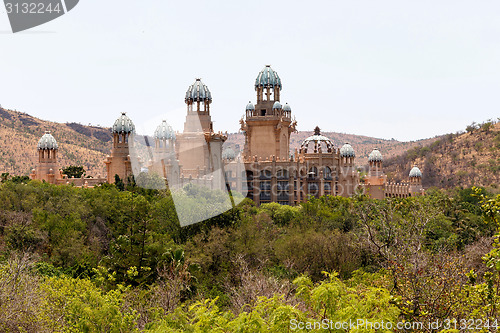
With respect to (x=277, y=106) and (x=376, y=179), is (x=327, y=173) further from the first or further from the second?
(x=376, y=179)

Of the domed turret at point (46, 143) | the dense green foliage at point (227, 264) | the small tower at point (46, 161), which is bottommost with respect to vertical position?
the dense green foliage at point (227, 264)

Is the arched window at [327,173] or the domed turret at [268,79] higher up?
the domed turret at [268,79]

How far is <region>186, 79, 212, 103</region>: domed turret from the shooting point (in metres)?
60.8

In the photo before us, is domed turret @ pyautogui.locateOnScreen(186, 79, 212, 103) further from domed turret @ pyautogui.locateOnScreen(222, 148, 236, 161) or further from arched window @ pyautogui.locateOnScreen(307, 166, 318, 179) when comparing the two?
arched window @ pyautogui.locateOnScreen(307, 166, 318, 179)

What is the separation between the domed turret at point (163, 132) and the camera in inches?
2305

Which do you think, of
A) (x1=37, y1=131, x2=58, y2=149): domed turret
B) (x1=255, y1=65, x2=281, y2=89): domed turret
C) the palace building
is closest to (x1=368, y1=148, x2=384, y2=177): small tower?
the palace building

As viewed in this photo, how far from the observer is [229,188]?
63.0 metres

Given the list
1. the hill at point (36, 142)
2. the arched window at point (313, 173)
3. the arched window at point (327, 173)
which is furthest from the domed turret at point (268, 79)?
the hill at point (36, 142)

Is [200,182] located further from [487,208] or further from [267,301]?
[487,208]

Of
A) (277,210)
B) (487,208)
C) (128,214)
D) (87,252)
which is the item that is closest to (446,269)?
(487,208)

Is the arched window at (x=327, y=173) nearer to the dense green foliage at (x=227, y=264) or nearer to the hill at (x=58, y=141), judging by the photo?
the hill at (x=58, y=141)

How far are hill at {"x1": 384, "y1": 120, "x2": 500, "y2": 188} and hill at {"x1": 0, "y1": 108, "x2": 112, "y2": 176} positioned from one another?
58.7m

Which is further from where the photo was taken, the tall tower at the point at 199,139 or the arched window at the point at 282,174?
the arched window at the point at 282,174

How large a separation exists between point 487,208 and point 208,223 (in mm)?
27252
